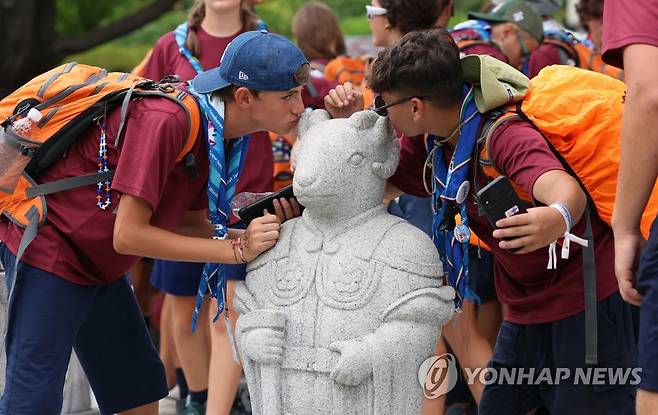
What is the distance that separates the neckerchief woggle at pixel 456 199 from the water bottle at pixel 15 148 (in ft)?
4.33

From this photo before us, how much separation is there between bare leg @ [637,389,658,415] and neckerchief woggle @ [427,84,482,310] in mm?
876

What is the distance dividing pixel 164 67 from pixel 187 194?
5.75 ft

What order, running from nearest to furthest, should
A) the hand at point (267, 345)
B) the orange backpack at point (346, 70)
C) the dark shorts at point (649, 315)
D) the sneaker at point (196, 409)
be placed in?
the dark shorts at point (649, 315) → the hand at point (267, 345) → the sneaker at point (196, 409) → the orange backpack at point (346, 70)

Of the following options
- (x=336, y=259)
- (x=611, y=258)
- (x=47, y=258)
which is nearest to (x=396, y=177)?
(x=336, y=259)

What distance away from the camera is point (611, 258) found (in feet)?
12.3

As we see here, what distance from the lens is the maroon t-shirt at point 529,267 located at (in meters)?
3.47

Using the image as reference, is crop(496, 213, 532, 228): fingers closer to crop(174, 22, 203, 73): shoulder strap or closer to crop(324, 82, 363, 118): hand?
crop(324, 82, 363, 118): hand

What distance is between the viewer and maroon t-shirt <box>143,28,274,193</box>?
204 inches

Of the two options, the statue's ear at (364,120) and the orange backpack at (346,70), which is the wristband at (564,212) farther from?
the orange backpack at (346,70)

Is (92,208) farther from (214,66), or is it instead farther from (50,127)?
(214,66)

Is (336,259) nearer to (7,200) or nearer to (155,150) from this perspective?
(155,150)

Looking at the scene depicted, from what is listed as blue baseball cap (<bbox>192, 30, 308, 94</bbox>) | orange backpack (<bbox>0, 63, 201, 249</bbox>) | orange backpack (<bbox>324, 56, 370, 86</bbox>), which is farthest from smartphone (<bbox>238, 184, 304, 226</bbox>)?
orange backpack (<bbox>324, 56, 370, 86</bbox>)

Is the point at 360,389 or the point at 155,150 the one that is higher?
the point at 155,150

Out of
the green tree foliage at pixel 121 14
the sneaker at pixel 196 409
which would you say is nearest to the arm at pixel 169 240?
the sneaker at pixel 196 409
